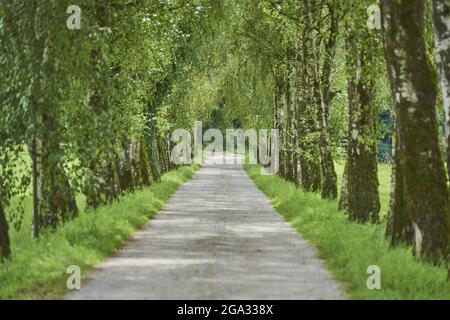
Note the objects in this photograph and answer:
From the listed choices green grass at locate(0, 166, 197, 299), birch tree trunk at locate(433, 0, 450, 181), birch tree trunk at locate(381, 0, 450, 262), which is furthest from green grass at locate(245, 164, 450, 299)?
green grass at locate(0, 166, 197, 299)

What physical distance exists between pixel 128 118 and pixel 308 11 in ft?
22.8

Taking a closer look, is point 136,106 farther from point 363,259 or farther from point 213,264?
point 363,259

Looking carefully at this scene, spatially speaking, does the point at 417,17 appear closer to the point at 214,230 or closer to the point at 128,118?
the point at 214,230

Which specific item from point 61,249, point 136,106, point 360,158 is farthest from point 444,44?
point 136,106

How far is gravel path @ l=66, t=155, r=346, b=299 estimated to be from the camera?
1105cm

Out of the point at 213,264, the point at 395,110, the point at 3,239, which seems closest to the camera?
the point at 213,264

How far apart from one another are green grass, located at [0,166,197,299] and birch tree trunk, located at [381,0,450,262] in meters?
5.37

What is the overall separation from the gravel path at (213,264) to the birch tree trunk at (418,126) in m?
1.89

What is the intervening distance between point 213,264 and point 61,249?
274 centimetres

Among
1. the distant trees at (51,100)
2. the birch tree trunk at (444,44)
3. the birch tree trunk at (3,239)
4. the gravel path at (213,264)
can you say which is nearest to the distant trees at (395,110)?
the birch tree trunk at (444,44)

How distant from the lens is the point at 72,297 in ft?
35.2

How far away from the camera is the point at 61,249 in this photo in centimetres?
1438
